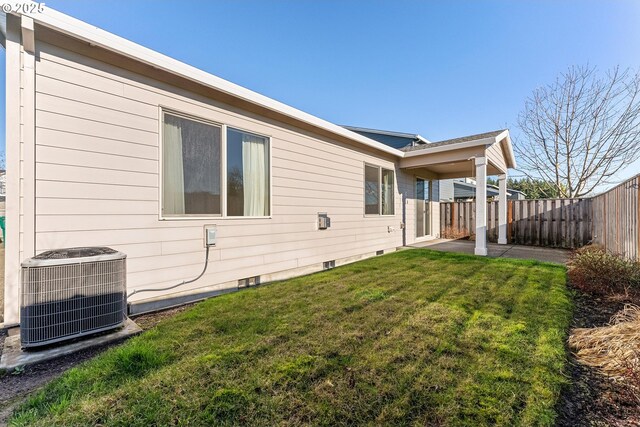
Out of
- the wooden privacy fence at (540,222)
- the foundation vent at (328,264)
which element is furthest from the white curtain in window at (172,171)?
the wooden privacy fence at (540,222)

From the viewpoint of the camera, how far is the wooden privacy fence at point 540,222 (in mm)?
8517

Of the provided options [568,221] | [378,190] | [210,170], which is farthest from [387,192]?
[568,221]

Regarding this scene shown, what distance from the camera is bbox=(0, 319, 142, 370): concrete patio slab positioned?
2105 millimetres

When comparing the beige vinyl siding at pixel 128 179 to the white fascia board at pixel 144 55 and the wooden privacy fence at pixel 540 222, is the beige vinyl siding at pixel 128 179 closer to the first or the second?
the white fascia board at pixel 144 55

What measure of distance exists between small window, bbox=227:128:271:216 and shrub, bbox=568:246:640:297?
5002 mm

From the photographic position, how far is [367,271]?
17.4 feet

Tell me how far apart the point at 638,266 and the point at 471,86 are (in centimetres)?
893

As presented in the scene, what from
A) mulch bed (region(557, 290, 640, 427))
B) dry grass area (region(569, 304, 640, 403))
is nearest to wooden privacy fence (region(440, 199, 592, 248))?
dry grass area (region(569, 304, 640, 403))

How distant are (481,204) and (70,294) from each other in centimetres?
765

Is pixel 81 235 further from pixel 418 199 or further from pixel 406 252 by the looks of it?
pixel 418 199

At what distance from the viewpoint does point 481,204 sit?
6.80m

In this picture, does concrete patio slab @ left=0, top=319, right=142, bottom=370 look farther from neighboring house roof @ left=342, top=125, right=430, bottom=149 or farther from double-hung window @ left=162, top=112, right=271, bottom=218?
neighboring house roof @ left=342, top=125, right=430, bottom=149

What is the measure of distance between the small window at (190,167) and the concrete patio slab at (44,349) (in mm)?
1424

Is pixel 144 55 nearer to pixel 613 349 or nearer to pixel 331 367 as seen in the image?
pixel 331 367
